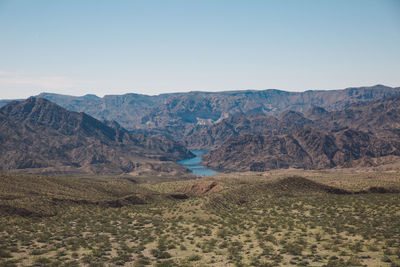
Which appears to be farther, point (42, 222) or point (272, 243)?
point (42, 222)

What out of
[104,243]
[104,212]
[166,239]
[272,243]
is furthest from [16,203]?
[272,243]

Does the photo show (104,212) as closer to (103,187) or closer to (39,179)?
(39,179)

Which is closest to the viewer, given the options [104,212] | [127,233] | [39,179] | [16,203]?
[127,233]

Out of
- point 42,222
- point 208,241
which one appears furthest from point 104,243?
point 42,222

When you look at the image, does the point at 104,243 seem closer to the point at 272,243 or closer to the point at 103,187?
the point at 272,243

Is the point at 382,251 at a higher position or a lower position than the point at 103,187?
higher

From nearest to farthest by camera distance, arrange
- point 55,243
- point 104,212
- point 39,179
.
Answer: point 55,243
point 104,212
point 39,179
